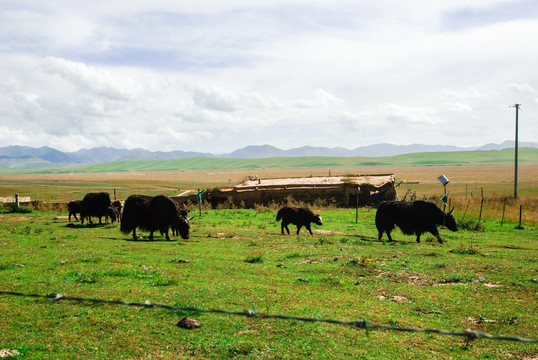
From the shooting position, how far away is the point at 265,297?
1007 cm

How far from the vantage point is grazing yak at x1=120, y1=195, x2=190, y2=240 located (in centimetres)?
2080

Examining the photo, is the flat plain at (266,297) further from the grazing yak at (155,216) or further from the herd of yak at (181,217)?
the herd of yak at (181,217)

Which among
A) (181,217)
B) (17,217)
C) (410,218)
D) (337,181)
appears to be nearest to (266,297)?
(181,217)

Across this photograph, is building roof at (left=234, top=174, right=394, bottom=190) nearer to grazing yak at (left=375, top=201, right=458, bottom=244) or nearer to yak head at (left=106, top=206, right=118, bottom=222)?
yak head at (left=106, top=206, right=118, bottom=222)

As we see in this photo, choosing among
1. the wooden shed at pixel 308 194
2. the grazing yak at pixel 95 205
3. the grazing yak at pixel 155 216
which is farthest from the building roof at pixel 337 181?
the grazing yak at pixel 155 216

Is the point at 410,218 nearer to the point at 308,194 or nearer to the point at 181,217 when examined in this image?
the point at 181,217

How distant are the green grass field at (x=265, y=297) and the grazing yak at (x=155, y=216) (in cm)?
202

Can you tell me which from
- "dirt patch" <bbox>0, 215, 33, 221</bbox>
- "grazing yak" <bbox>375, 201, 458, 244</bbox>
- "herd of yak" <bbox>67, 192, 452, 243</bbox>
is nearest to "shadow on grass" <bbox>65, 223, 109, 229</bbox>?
"dirt patch" <bbox>0, 215, 33, 221</bbox>

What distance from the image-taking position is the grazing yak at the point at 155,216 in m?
20.8

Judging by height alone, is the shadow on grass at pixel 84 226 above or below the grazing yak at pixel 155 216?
below

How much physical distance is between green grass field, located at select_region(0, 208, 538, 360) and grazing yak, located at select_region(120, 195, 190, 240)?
6.64 ft

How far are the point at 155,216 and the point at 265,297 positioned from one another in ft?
39.1

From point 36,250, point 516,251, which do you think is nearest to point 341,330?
point 36,250

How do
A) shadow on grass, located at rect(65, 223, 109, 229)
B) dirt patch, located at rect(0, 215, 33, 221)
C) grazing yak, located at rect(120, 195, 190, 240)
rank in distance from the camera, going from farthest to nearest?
1. dirt patch, located at rect(0, 215, 33, 221)
2. shadow on grass, located at rect(65, 223, 109, 229)
3. grazing yak, located at rect(120, 195, 190, 240)
